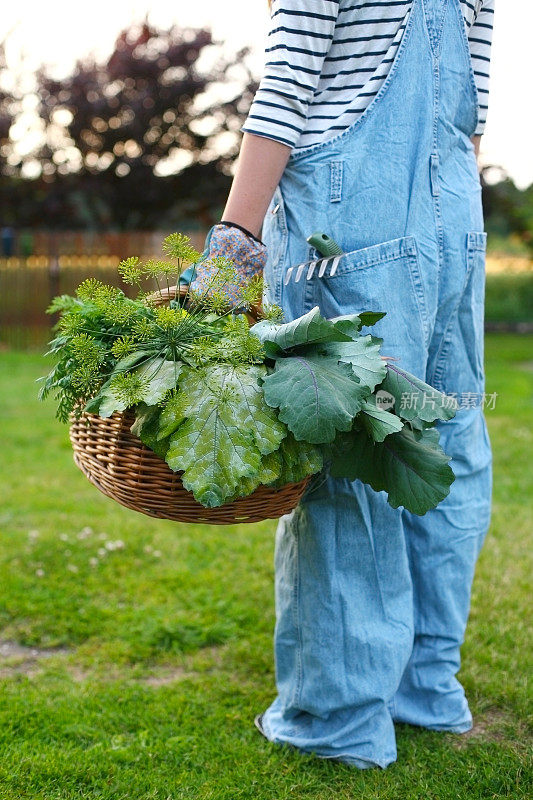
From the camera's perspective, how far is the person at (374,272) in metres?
1.76

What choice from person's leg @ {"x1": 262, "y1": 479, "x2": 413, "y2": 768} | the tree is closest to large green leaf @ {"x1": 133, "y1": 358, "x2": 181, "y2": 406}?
person's leg @ {"x1": 262, "y1": 479, "x2": 413, "y2": 768}

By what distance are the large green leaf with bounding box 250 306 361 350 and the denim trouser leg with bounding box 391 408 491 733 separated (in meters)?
0.56

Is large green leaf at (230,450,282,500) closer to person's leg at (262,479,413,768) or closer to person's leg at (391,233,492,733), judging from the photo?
person's leg at (262,479,413,768)

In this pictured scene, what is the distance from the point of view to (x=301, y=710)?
2.07 m

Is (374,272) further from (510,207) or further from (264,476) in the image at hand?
(510,207)

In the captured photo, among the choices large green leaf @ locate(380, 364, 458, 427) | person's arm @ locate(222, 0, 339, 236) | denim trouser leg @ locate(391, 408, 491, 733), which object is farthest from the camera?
denim trouser leg @ locate(391, 408, 491, 733)

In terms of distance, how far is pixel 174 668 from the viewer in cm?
256

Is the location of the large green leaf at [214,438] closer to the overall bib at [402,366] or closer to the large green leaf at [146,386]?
the large green leaf at [146,386]

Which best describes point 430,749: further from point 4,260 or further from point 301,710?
point 4,260

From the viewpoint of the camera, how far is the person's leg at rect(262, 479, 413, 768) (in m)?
1.93

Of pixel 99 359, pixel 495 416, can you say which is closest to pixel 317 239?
pixel 99 359

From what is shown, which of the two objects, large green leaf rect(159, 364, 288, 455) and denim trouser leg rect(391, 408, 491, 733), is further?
denim trouser leg rect(391, 408, 491, 733)

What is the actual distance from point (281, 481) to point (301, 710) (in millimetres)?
798

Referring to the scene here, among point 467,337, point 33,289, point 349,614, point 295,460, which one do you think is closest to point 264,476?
point 295,460
